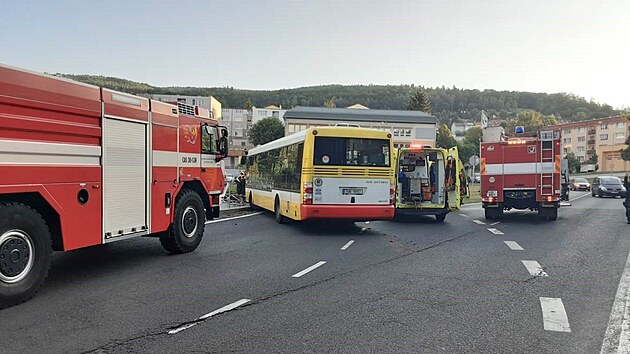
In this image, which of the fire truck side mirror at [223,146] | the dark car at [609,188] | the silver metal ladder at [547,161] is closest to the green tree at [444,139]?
the dark car at [609,188]

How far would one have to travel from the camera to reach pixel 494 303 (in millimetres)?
6902

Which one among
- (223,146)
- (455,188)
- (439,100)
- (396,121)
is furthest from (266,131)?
(223,146)

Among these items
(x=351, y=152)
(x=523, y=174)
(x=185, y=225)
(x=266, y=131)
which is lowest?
(x=185, y=225)

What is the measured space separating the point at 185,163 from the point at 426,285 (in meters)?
5.07

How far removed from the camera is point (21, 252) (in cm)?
664

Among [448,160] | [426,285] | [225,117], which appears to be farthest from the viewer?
[225,117]

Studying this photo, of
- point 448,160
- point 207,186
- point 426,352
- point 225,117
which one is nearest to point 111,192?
point 207,186

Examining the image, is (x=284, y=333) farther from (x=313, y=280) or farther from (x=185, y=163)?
(x=185, y=163)

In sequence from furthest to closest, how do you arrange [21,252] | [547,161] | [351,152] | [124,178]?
[547,161], [351,152], [124,178], [21,252]

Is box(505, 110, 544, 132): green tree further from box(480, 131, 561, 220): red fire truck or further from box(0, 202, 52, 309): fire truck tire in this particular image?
box(0, 202, 52, 309): fire truck tire

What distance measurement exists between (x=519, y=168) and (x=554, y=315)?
1348 cm

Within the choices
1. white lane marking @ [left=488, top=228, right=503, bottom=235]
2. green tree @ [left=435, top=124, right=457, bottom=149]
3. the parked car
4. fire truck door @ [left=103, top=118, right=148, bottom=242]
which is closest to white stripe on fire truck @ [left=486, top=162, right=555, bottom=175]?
white lane marking @ [left=488, top=228, right=503, bottom=235]

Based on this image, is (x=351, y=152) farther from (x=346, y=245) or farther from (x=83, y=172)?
(x=83, y=172)

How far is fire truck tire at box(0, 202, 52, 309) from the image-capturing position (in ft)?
21.0
